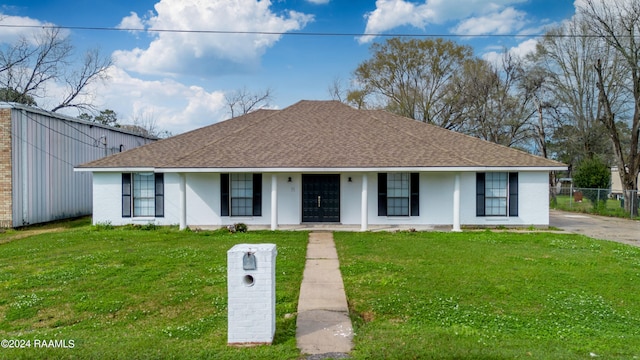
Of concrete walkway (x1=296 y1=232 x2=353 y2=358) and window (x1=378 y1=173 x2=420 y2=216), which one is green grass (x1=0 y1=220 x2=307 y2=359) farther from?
window (x1=378 y1=173 x2=420 y2=216)

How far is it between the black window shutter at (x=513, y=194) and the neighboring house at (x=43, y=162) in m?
18.5

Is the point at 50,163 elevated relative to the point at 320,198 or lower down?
elevated

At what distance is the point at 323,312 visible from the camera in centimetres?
575

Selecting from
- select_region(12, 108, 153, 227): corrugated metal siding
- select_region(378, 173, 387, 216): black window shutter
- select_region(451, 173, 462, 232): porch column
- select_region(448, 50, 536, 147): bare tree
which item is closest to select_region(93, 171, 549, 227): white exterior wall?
select_region(378, 173, 387, 216): black window shutter

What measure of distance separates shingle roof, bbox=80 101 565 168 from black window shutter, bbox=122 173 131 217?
1.99 feet

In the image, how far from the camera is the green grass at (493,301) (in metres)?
4.61

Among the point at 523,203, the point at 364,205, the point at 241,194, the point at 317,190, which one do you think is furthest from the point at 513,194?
the point at 241,194

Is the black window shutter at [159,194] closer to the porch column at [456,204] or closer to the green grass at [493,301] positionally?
the green grass at [493,301]

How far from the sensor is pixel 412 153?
14.5 metres

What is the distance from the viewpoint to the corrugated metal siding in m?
15.5

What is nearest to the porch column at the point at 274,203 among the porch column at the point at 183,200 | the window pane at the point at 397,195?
the porch column at the point at 183,200

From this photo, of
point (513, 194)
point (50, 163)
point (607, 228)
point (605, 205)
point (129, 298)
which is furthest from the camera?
point (605, 205)

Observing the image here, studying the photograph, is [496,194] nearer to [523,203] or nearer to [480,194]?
[480,194]

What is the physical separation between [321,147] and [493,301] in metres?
9.75
